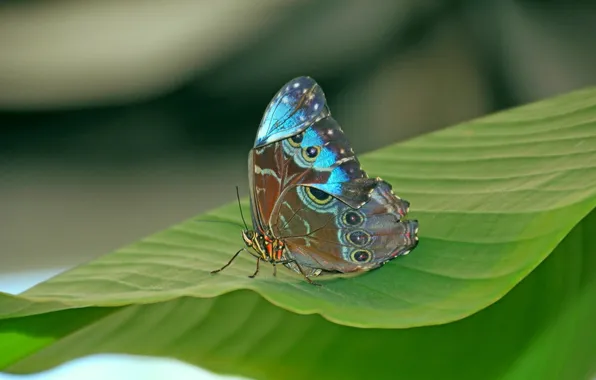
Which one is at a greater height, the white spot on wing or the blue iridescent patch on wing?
the blue iridescent patch on wing

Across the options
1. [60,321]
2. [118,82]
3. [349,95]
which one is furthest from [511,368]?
[118,82]

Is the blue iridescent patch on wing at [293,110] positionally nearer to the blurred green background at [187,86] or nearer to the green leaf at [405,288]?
the green leaf at [405,288]

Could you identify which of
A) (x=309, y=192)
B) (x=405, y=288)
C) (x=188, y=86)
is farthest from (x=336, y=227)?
(x=188, y=86)

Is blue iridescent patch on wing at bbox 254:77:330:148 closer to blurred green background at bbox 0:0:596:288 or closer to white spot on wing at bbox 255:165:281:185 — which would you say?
white spot on wing at bbox 255:165:281:185

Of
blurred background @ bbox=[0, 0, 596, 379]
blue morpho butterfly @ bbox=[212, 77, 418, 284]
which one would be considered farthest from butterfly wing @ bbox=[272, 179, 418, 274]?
blurred background @ bbox=[0, 0, 596, 379]

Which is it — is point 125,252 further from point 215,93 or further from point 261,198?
point 215,93

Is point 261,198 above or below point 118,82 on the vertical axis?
below

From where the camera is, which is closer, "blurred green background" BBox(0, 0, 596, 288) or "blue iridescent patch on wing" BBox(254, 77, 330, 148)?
"blue iridescent patch on wing" BBox(254, 77, 330, 148)
